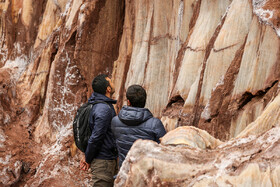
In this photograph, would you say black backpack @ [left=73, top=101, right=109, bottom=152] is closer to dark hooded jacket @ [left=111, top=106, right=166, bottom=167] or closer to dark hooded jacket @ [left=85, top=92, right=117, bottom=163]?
dark hooded jacket @ [left=85, top=92, right=117, bottom=163]

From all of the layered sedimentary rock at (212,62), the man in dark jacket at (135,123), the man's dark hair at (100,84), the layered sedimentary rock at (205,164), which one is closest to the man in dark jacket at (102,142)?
the man's dark hair at (100,84)

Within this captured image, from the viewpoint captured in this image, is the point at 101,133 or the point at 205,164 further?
the point at 101,133

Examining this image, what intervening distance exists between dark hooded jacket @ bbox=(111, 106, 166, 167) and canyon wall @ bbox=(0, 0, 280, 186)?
53 cm

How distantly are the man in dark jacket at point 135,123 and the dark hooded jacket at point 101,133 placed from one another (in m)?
0.46

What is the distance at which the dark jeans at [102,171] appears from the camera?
389cm

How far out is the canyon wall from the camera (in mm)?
2602

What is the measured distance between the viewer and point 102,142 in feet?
12.5

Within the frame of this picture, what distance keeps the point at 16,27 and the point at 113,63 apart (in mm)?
4349

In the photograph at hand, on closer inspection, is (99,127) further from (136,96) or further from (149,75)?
(149,75)

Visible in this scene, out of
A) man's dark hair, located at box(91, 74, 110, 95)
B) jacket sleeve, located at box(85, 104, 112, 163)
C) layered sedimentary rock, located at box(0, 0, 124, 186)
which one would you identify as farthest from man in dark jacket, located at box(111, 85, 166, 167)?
layered sedimentary rock, located at box(0, 0, 124, 186)

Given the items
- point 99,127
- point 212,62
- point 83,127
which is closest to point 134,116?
point 99,127

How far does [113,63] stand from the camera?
765cm

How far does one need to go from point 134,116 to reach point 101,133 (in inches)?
29.2

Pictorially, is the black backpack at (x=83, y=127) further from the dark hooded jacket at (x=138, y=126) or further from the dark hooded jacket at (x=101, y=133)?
the dark hooded jacket at (x=138, y=126)
